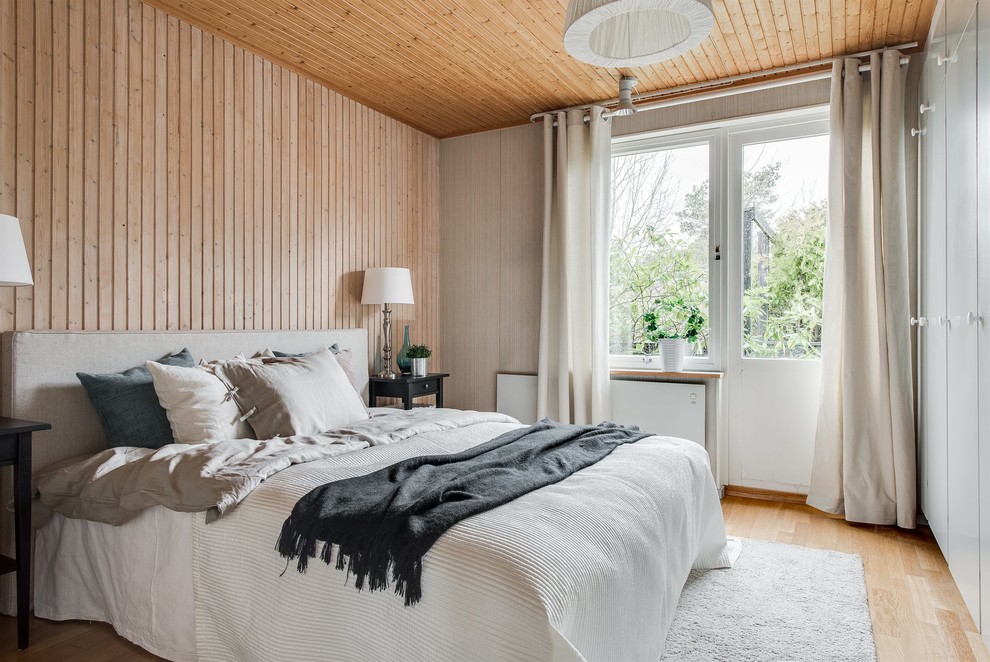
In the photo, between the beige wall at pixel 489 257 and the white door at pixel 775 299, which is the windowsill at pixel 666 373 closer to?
the white door at pixel 775 299

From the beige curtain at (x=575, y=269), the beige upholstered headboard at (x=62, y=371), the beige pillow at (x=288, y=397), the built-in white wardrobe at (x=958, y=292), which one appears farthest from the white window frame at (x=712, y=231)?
the beige upholstered headboard at (x=62, y=371)

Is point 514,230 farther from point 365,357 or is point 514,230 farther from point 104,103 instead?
point 104,103

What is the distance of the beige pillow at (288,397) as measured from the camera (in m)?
2.69

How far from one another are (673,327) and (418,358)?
1.74 m

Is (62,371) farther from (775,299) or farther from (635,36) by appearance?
(775,299)

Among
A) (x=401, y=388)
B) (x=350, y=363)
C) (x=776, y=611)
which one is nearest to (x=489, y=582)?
(x=776, y=611)

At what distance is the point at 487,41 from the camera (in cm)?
348

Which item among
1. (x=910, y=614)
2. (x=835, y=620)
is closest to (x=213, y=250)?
(x=835, y=620)

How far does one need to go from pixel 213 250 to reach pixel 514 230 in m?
2.24

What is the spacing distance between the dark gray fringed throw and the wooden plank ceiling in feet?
7.20

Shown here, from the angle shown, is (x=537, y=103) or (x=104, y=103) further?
(x=537, y=103)

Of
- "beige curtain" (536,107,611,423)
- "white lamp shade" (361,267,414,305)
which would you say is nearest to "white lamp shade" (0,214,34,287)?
"white lamp shade" (361,267,414,305)

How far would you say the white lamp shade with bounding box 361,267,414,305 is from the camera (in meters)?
4.10

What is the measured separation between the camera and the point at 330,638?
166 centimetres
